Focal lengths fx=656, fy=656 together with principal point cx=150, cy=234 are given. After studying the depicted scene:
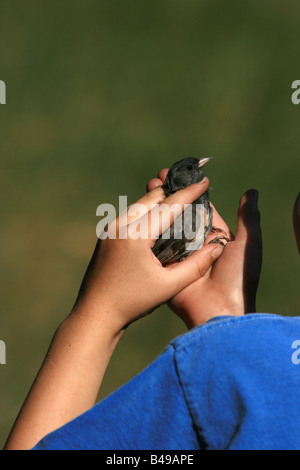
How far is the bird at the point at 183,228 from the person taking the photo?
2.58 metres

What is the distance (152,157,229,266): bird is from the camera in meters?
2.58

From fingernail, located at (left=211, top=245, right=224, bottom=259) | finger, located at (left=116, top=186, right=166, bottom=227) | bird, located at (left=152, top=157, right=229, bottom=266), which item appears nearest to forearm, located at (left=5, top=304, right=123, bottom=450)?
finger, located at (left=116, top=186, right=166, bottom=227)

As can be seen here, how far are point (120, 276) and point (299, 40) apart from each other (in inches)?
231

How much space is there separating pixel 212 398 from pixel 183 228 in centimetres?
138

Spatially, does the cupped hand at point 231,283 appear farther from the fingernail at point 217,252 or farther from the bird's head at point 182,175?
the bird's head at point 182,175

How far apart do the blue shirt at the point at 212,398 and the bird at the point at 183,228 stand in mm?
1168

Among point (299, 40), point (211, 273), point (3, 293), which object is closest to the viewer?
point (211, 273)

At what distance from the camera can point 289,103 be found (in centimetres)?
650

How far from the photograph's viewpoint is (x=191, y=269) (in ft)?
6.71


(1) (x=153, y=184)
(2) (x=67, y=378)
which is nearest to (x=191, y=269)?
(2) (x=67, y=378)

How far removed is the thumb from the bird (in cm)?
38

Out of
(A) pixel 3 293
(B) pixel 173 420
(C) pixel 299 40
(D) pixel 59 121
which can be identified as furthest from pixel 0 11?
(B) pixel 173 420

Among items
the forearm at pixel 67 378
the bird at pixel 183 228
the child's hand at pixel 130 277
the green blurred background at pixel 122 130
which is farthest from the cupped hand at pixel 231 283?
the green blurred background at pixel 122 130
